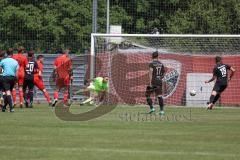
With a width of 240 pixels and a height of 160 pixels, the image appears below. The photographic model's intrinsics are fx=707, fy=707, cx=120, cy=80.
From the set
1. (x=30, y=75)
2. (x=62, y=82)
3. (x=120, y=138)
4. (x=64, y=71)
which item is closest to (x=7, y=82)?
(x=30, y=75)

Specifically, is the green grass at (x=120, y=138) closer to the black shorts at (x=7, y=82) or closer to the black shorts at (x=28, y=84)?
the black shorts at (x=7, y=82)

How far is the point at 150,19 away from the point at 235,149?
40.0m

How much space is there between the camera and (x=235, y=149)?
12.9 m

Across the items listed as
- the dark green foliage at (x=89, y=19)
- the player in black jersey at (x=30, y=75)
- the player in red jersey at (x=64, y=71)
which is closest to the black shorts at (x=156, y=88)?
the player in black jersey at (x=30, y=75)

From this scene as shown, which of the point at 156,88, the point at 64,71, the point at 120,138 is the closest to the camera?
the point at 120,138

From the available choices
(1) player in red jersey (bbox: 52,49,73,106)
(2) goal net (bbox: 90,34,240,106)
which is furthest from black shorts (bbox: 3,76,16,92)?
(2) goal net (bbox: 90,34,240,106)

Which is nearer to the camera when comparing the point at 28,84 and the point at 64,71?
the point at 28,84

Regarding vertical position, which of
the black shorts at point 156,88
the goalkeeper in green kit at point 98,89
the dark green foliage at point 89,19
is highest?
the dark green foliage at point 89,19

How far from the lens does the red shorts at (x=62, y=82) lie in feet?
95.6

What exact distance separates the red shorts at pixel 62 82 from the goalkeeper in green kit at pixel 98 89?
935 mm

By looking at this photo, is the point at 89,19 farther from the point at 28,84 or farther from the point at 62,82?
the point at 28,84

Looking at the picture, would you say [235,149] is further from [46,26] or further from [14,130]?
[46,26]

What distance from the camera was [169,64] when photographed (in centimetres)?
3139

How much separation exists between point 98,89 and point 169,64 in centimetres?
438
